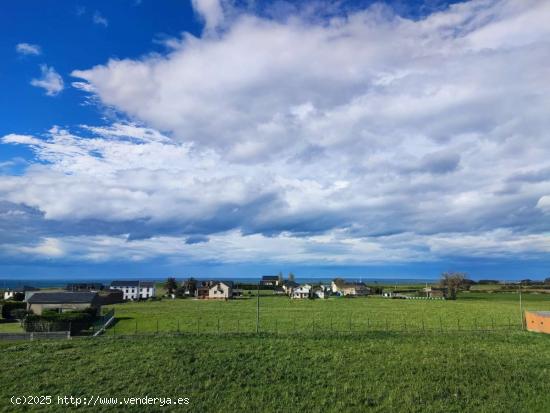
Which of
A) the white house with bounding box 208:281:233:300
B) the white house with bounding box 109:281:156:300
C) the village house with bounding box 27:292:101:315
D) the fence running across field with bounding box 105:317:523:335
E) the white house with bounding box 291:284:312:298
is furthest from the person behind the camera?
the white house with bounding box 109:281:156:300

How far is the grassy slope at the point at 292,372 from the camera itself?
84.0ft

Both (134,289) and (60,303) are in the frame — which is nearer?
(60,303)

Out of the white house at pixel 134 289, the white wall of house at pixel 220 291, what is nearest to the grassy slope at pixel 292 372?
the white wall of house at pixel 220 291

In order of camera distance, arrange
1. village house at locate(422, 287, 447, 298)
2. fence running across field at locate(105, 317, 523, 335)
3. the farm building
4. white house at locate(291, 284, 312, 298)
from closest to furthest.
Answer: the farm building, fence running across field at locate(105, 317, 523, 335), village house at locate(422, 287, 447, 298), white house at locate(291, 284, 312, 298)

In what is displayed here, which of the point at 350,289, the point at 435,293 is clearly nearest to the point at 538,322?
the point at 435,293

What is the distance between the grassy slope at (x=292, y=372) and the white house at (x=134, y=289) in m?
110

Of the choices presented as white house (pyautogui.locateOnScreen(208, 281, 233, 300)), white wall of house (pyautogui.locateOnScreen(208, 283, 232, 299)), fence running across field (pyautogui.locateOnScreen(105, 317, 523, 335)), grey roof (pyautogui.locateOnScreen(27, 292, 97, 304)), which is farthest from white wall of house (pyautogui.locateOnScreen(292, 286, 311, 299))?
fence running across field (pyautogui.locateOnScreen(105, 317, 523, 335))

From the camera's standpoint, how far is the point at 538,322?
4972 cm

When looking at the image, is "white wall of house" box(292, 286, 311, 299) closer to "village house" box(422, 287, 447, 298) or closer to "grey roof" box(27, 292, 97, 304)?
"village house" box(422, 287, 447, 298)

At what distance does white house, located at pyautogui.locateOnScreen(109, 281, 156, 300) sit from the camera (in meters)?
146

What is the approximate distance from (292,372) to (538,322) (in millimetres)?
33375

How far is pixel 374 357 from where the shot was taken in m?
34.6

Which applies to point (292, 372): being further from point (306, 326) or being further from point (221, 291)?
point (221, 291)

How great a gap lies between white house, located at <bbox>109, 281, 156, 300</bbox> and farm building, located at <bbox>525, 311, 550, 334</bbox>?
11789cm
